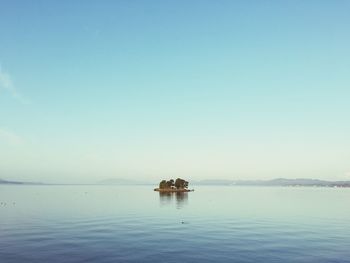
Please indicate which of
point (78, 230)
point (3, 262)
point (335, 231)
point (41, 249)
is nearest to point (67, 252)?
point (41, 249)

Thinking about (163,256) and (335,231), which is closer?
(163,256)

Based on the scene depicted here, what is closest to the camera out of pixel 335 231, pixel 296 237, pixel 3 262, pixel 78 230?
pixel 3 262

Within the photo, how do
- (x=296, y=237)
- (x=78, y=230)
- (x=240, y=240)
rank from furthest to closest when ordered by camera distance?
(x=78, y=230) < (x=296, y=237) < (x=240, y=240)

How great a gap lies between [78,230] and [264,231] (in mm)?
43258

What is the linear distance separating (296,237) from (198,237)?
21.1 metres

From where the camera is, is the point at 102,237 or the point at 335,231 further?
the point at 335,231

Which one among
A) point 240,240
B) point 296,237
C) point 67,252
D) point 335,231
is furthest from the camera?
point 335,231

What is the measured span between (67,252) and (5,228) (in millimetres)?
36661

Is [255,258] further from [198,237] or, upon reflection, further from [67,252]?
[67,252]

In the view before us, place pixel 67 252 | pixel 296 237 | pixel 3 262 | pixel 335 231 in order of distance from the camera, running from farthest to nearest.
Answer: pixel 335 231 → pixel 296 237 → pixel 67 252 → pixel 3 262

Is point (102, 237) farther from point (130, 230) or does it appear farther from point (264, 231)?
point (264, 231)

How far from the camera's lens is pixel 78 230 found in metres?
84.4

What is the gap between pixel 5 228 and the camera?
87438 mm

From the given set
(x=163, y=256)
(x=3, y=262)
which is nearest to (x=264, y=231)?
(x=163, y=256)
